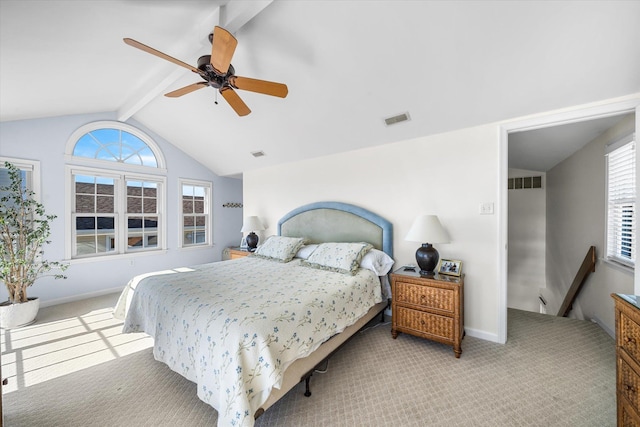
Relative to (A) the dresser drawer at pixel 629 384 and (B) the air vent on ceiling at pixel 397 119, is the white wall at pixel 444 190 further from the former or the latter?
(A) the dresser drawer at pixel 629 384

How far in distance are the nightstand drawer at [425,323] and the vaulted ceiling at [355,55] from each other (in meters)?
1.99

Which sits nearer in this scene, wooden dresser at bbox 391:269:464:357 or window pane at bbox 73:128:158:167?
wooden dresser at bbox 391:269:464:357

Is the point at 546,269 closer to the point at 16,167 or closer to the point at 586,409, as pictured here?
the point at 586,409

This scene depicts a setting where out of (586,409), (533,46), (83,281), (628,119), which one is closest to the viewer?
(586,409)

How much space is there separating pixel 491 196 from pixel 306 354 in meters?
2.34

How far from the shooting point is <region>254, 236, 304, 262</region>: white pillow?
3331mm

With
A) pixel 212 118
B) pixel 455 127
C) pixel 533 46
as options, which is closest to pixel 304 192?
pixel 212 118

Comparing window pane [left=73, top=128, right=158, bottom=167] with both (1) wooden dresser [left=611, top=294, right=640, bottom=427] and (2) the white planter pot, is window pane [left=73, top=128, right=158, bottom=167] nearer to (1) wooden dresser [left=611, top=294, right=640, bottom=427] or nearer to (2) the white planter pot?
(2) the white planter pot

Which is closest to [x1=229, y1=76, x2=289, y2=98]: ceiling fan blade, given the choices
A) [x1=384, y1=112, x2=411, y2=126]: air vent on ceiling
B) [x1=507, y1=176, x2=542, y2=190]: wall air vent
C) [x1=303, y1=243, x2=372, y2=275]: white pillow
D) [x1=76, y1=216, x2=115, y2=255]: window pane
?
[x1=384, y1=112, x2=411, y2=126]: air vent on ceiling

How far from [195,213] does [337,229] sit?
143 inches

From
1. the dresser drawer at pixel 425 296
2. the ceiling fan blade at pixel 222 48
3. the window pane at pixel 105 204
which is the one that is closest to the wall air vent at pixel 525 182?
the dresser drawer at pixel 425 296

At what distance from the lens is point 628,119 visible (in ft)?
7.60

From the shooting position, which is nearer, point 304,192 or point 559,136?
point 559,136

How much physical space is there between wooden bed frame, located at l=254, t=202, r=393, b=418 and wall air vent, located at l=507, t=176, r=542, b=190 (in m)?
3.12
